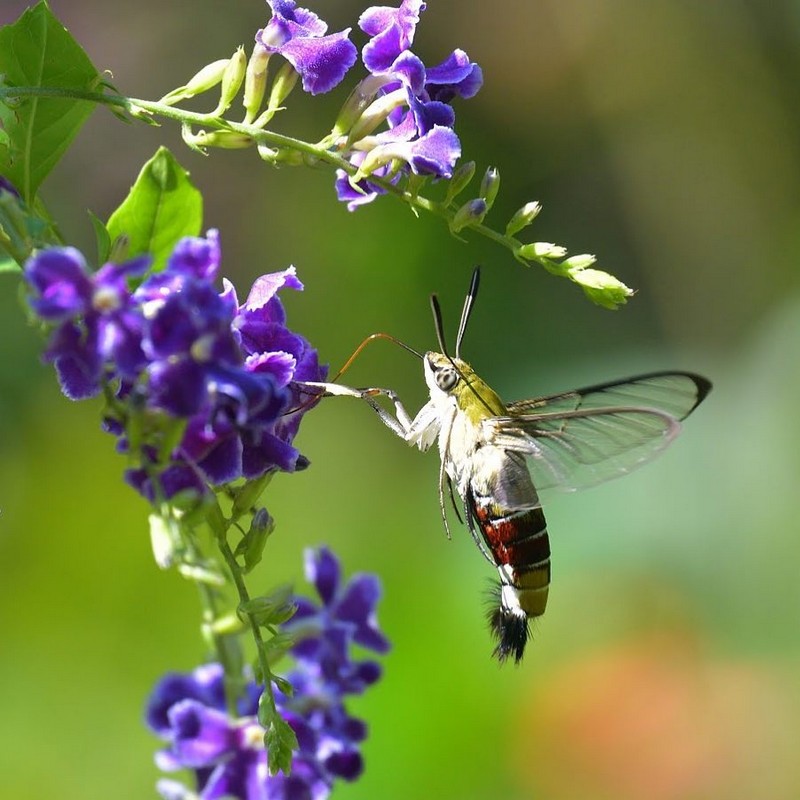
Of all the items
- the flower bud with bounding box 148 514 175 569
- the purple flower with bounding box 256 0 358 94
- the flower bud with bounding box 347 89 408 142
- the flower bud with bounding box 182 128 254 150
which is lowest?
the flower bud with bounding box 148 514 175 569

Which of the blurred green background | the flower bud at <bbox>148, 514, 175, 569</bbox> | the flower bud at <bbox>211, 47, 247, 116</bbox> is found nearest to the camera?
the flower bud at <bbox>148, 514, 175, 569</bbox>

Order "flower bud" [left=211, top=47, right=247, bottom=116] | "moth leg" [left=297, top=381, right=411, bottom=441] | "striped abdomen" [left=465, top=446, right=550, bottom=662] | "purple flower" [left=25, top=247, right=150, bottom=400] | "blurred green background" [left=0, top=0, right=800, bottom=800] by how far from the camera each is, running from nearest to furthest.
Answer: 1. "purple flower" [left=25, top=247, right=150, bottom=400]
2. "flower bud" [left=211, top=47, right=247, bottom=116]
3. "moth leg" [left=297, top=381, right=411, bottom=441]
4. "striped abdomen" [left=465, top=446, right=550, bottom=662]
5. "blurred green background" [left=0, top=0, right=800, bottom=800]

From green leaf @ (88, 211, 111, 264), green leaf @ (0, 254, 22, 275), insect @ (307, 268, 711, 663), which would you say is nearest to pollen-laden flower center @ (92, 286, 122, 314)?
green leaf @ (0, 254, 22, 275)

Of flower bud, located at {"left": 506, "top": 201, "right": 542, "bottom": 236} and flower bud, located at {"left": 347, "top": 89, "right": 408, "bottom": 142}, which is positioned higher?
flower bud, located at {"left": 347, "top": 89, "right": 408, "bottom": 142}

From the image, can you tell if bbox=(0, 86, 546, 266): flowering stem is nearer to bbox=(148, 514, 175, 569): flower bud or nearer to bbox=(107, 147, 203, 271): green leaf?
bbox=(107, 147, 203, 271): green leaf

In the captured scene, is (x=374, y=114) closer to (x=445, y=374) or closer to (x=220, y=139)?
(x=220, y=139)

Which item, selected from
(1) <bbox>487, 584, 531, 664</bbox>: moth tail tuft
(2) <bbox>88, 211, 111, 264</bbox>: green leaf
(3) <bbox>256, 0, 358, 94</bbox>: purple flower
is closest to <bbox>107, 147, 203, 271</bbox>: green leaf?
(2) <bbox>88, 211, 111, 264</bbox>: green leaf

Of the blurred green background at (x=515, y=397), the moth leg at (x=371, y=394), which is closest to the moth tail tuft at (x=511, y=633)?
the moth leg at (x=371, y=394)

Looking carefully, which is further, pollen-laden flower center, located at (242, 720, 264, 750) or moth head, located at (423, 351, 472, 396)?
moth head, located at (423, 351, 472, 396)

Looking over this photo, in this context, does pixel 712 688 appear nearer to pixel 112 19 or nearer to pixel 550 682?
pixel 550 682
